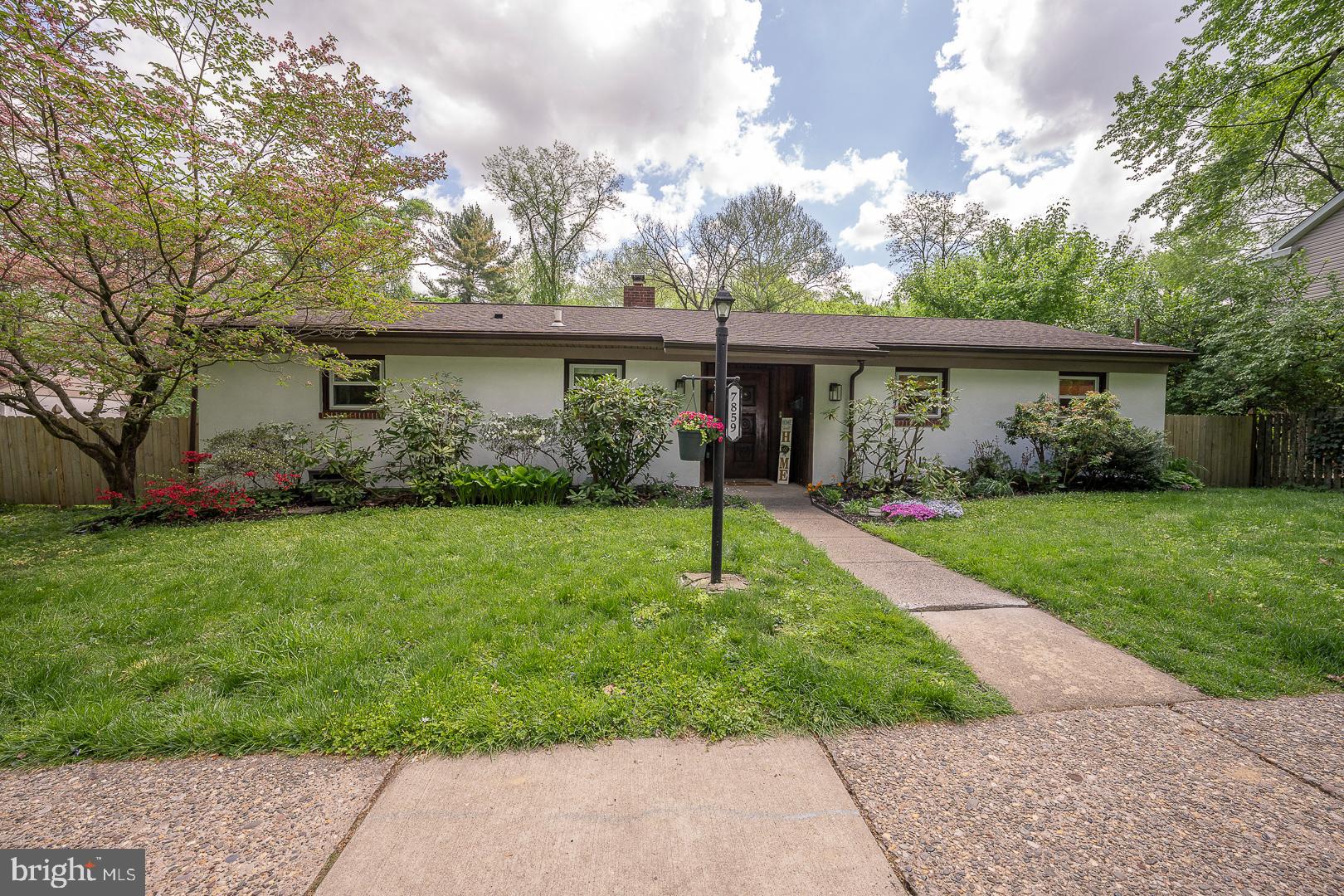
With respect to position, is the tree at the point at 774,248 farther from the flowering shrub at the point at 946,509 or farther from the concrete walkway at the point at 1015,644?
the concrete walkway at the point at 1015,644

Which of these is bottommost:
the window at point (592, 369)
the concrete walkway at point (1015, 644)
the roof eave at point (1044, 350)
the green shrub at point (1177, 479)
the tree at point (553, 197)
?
the concrete walkway at point (1015, 644)

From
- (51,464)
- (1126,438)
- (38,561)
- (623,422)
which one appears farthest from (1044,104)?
(51,464)

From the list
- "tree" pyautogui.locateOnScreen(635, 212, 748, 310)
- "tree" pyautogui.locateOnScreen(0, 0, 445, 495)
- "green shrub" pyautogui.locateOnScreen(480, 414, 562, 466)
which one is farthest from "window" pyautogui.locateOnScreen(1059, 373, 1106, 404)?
"tree" pyautogui.locateOnScreen(635, 212, 748, 310)

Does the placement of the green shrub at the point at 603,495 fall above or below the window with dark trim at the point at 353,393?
below

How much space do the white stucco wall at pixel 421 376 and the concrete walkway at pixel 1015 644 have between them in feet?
14.4

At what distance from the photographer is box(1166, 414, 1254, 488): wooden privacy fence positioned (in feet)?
31.1

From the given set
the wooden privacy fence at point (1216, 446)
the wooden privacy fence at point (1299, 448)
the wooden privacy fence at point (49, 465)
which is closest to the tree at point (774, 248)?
the wooden privacy fence at point (1216, 446)

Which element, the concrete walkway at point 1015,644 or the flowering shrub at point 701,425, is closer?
the concrete walkway at point 1015,644

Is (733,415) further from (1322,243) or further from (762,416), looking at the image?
(1322,243)

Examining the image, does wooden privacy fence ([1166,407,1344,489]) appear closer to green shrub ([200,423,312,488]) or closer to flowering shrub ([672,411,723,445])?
flowering shrub ([672,411,723,445])

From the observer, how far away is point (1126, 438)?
7.88 m

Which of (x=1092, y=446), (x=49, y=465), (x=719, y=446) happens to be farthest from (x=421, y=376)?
(x=1092, y=446)

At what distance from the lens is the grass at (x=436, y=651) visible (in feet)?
7.04

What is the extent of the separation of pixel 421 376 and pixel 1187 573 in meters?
9.40
